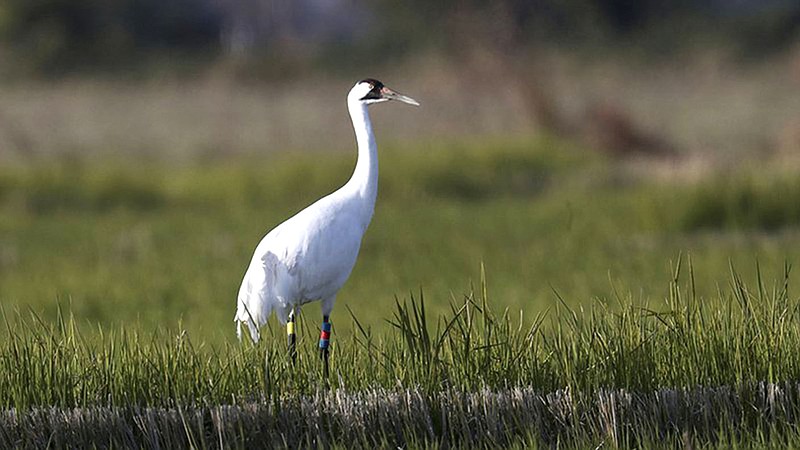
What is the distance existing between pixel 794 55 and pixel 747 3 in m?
6.42

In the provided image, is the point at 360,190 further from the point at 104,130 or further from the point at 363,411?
the point at 104,130

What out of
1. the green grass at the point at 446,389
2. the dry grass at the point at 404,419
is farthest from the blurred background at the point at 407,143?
the dry grass at the point at 404,419

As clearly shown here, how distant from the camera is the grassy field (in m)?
4.82

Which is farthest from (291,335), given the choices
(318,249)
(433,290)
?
(433,290)

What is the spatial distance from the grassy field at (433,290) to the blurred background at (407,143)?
0.04m

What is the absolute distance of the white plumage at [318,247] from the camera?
17.3ft

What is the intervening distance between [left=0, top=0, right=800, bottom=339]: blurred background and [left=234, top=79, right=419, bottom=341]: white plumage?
50 centimetres

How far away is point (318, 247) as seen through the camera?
5254mm

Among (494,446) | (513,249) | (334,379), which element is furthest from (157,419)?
(513,249)

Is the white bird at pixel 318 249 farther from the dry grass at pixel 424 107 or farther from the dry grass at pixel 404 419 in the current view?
the dry grass at pixel 424 107

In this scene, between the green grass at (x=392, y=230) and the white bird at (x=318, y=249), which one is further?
the green grass at (x=392, y=230)

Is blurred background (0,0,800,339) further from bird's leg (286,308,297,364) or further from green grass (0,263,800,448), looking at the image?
bird's leg (286,308,297,364)

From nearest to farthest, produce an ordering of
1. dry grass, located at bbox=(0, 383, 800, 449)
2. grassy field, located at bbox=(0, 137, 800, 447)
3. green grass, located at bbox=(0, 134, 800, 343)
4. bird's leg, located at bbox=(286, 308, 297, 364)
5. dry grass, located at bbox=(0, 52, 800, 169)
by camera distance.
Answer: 1. dry grass, located at bbox=(0, 383, 800, 449)
2. grassy field, located at bbox=(0, 137, 800, 447)
3. bird's leg, located at bbox=(286, 308, 297, 364)
4. green grass, located at bbox=(0, 134, 800, 343)
5. dry grass, located at bbox=(0, 52, 800, 169)

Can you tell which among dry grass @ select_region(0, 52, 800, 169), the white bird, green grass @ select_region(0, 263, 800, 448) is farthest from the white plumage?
dry grass @ select_region(0, 52, 800, 169)
